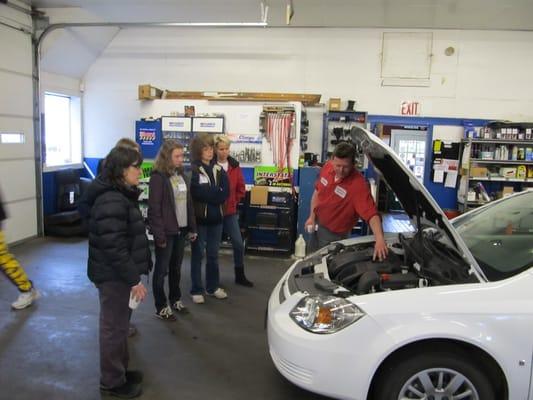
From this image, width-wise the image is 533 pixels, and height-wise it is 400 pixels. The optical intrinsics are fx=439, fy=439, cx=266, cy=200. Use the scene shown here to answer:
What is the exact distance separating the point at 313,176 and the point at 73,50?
4345mm

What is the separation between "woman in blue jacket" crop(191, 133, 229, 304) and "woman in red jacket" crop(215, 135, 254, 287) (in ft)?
0.80

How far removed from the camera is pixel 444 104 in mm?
7062

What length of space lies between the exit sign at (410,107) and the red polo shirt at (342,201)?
4122 millimetres

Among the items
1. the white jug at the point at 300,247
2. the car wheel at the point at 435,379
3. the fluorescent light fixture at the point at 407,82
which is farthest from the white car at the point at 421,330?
the fluorescent light fixture at the point at 407,82

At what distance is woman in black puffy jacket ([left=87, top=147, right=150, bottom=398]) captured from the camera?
2.27m

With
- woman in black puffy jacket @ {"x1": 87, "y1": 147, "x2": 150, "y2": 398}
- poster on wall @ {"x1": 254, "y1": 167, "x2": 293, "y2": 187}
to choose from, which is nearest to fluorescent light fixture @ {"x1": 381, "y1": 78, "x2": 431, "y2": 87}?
poster on wall @ {"x1": 254, "y1": 167, "x2": 293, "y2": 187}

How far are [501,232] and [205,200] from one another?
2.30 m

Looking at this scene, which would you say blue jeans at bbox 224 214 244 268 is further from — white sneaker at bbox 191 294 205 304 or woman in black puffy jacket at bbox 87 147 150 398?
woman in black puffy jacket at bbox 87 147 150 398

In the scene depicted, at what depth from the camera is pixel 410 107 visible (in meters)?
7.09

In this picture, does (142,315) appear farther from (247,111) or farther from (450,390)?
(247,111)

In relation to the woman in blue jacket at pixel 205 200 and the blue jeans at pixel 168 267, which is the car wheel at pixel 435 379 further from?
the woman in blue jacket at pixel 205 200

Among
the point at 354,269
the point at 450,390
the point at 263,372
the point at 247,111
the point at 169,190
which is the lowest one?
the point at 263,372

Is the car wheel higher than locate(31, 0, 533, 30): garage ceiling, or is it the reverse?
locate(31, 0, 533, 30): garage ceiling

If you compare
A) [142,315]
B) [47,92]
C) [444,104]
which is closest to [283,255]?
[142,315]
